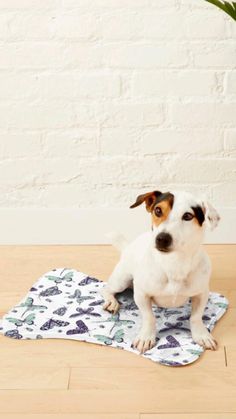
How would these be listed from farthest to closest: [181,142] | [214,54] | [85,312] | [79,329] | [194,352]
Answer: [181,142] → [214,54] → [85,312] → [79,329] → [194,352]

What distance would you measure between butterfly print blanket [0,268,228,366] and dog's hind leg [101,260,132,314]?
0.08ft

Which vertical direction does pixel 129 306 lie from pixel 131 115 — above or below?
below

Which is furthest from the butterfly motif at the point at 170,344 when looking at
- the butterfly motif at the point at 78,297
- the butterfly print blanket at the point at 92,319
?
the butterfly motif at the point at 78,297

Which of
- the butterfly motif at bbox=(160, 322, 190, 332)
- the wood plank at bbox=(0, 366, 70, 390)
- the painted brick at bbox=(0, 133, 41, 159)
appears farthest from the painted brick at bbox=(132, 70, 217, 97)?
the wood plank at bbox=(0, 366, 70, 390)

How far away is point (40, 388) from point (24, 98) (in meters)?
1.12

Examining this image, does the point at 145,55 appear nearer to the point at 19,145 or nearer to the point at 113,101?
the point at 113,101

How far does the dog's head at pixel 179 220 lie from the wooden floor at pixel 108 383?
33 cm

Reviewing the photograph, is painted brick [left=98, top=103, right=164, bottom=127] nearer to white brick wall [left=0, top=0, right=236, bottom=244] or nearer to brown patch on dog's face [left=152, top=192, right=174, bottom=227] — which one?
white brick wall [left=0, top=0, right=236, bottom=244]

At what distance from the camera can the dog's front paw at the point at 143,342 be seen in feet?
5.58

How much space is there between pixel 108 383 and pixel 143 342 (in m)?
0.18

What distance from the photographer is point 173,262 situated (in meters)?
1.71

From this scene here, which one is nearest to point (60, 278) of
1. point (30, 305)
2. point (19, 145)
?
point (30, 305)

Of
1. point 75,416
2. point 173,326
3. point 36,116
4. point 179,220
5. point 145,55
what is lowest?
point 75,416

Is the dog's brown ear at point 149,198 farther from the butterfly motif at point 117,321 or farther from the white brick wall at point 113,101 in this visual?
the white brick wall at point 113,101
